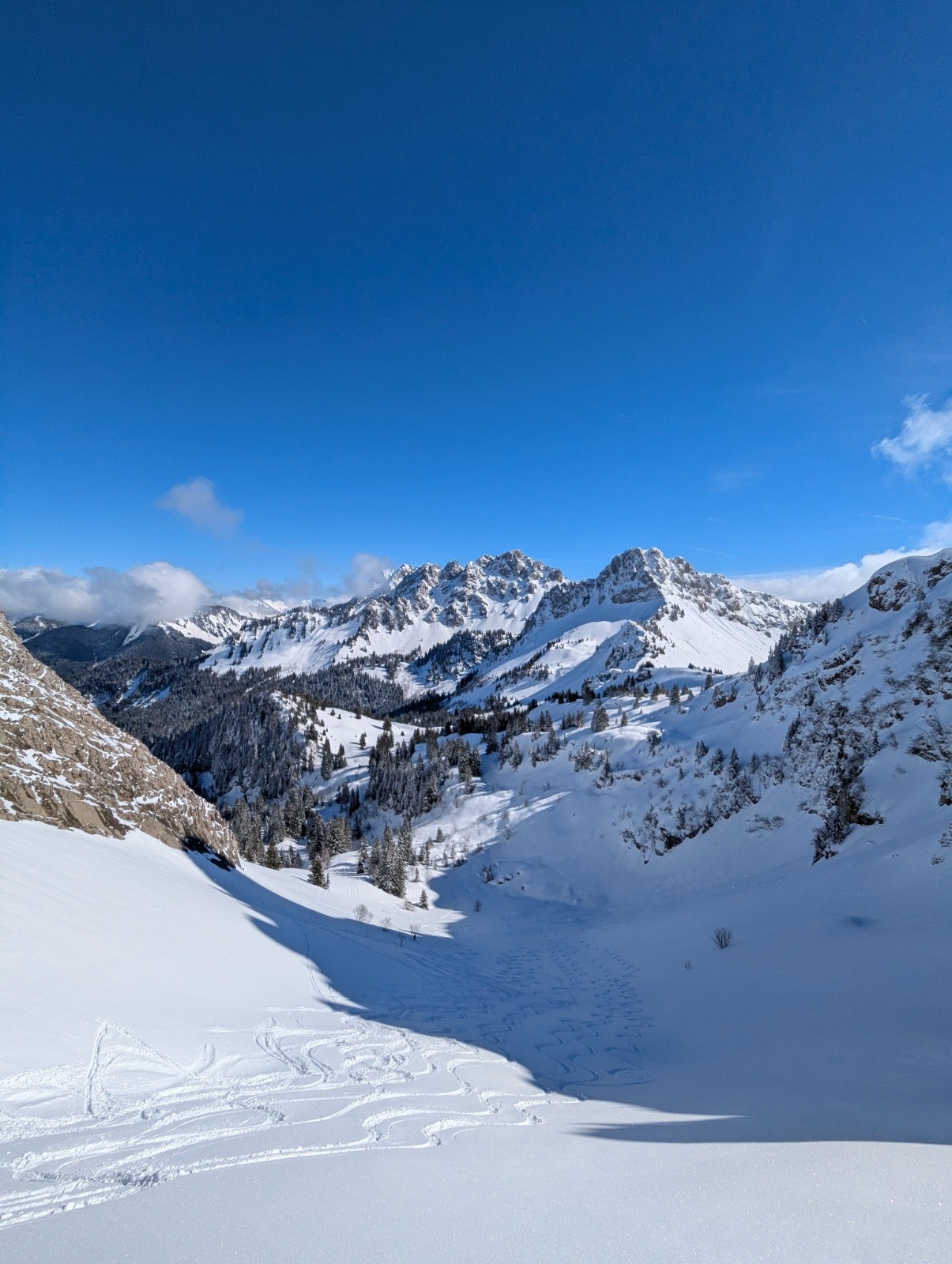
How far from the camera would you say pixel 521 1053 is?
921cm

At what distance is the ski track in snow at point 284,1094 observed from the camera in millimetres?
4105

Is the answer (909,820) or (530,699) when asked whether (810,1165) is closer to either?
(909,820)

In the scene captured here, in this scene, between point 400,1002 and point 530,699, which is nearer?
point 400,1002

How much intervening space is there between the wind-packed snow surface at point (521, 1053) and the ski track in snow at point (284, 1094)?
5 cm

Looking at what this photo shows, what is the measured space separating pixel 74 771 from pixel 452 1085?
52.9 ft

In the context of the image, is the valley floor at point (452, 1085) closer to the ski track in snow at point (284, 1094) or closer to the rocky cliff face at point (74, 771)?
the ski track in snow at point (284, 1094)

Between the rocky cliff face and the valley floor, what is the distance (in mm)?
1370

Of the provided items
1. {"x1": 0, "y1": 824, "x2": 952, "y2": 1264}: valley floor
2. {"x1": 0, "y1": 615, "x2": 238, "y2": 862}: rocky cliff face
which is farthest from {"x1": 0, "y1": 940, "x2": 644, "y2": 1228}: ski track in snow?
{"x1": 0, "y1": 615, "x2": 238, "y2": 862}: rocky cliff face

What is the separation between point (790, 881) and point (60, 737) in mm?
25883

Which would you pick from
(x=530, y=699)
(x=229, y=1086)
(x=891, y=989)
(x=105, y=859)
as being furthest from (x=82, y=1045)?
(x=530, y=699)

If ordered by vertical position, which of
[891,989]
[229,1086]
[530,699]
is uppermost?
[530,699]

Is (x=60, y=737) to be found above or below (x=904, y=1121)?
above

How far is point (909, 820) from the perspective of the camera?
52.1 ft

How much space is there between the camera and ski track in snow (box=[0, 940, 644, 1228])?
4.11m
